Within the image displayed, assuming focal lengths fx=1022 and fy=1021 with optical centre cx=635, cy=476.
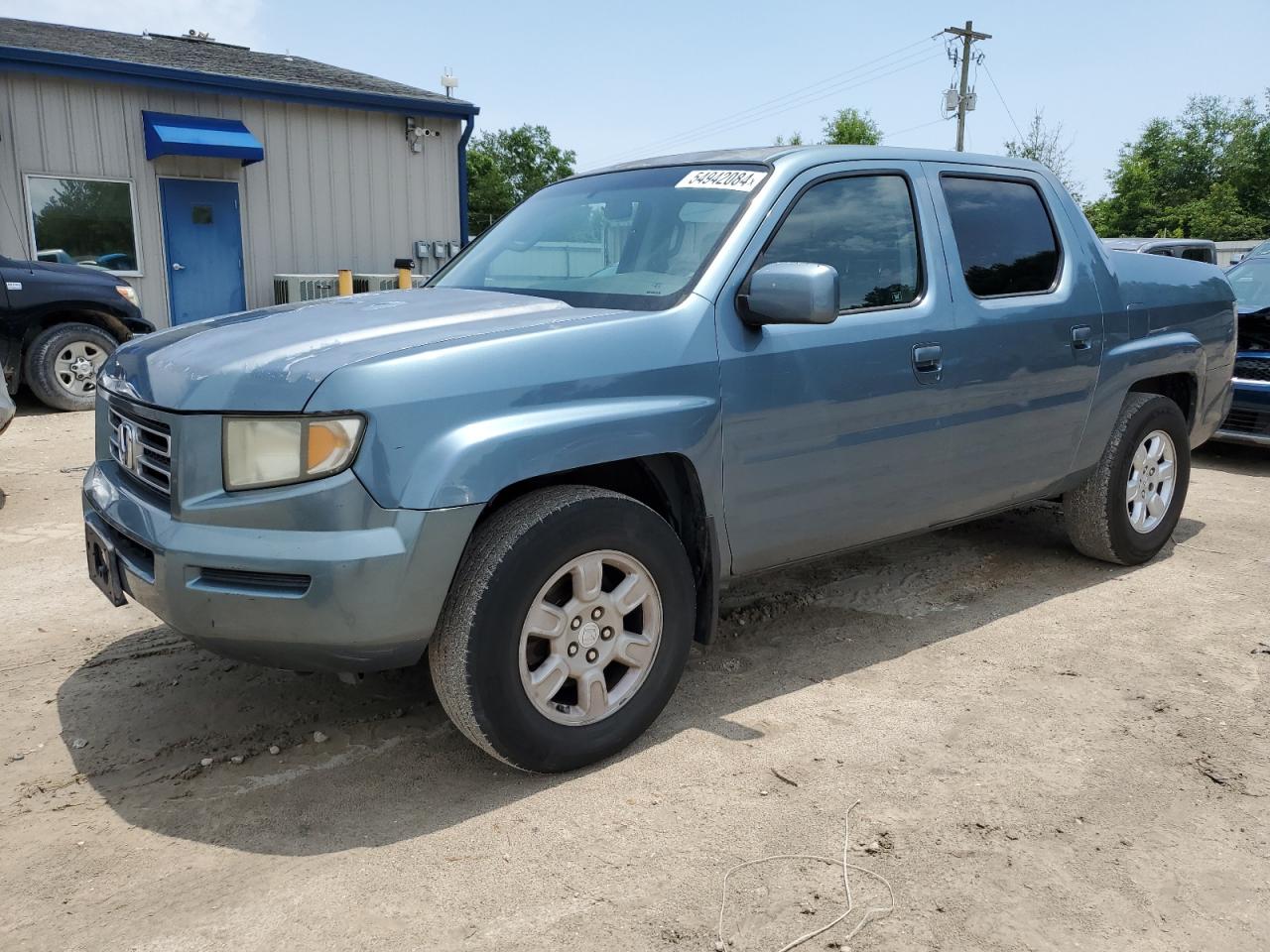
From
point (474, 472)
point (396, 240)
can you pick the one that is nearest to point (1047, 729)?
point (474, 472)

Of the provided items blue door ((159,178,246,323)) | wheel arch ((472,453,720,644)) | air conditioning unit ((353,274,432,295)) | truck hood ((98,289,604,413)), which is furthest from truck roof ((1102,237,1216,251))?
blue door ((159,178,246,323))

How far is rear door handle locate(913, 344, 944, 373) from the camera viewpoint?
11.9 feet

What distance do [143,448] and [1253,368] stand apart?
7.43 metres

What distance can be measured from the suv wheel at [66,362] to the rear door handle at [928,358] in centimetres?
772

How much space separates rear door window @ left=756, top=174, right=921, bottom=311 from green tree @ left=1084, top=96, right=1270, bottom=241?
4277cm

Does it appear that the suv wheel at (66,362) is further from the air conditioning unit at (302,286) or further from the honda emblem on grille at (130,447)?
the honda emblem on grille at (130,447)

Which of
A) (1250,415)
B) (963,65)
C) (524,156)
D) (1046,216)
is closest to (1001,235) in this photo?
(1046,216)

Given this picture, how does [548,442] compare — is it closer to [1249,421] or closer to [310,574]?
[310,574]

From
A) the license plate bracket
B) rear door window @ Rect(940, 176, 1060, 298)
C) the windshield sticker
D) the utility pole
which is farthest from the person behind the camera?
the utility pole

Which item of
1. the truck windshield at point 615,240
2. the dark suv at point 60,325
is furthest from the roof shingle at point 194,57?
the truck windshield at point 615,240

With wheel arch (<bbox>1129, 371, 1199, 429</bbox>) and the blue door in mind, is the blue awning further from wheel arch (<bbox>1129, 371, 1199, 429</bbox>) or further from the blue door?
wheel arch (<bbox>1129, 371, 1199, 429</bbox>)

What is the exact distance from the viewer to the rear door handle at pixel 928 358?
3627mm

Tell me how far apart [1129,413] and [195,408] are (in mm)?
3980

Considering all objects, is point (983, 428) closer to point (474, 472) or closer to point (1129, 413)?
point (1129, 413)
